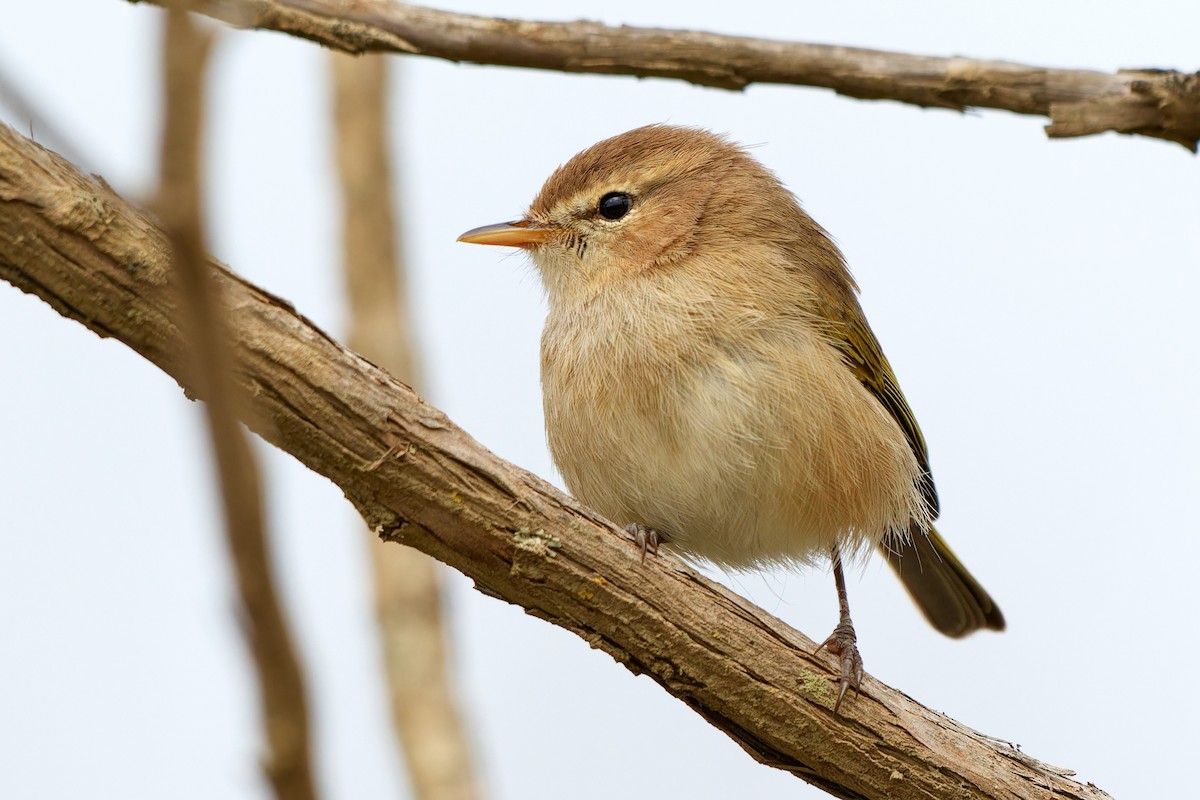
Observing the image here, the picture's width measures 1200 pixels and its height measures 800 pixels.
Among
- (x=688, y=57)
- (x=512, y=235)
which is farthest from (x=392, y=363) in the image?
(x=688, y=57)

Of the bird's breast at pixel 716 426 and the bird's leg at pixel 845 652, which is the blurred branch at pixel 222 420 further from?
the bird's breast at pixel 716 426

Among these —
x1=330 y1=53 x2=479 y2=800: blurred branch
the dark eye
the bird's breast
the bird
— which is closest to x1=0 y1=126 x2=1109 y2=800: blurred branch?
the bird

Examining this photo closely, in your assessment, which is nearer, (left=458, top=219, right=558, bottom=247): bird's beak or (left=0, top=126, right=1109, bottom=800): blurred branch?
(left=0, top=126, right=1109, bottom=800): blurred branch

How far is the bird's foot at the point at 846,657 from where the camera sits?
397 cm

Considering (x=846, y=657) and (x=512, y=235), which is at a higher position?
(x=512, y=235)

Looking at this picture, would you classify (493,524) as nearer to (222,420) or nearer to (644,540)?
(644,540)

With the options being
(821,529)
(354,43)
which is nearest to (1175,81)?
(821,529)

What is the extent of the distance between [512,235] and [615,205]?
1.45 ft

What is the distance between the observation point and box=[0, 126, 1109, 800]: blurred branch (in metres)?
2.93

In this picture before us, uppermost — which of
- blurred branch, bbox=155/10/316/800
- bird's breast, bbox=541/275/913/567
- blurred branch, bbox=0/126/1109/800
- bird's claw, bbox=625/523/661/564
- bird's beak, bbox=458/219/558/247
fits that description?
bird's beak, bbox=458/219/558/247

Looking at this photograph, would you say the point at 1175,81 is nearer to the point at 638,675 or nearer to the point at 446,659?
the point at 638,675

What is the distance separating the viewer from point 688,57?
4.16m

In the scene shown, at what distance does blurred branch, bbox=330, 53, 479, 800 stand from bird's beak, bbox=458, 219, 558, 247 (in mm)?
1238

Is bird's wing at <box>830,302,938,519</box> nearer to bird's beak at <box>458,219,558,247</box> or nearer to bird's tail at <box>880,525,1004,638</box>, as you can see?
bird's tail at <box>880,525,1004,638</box>
